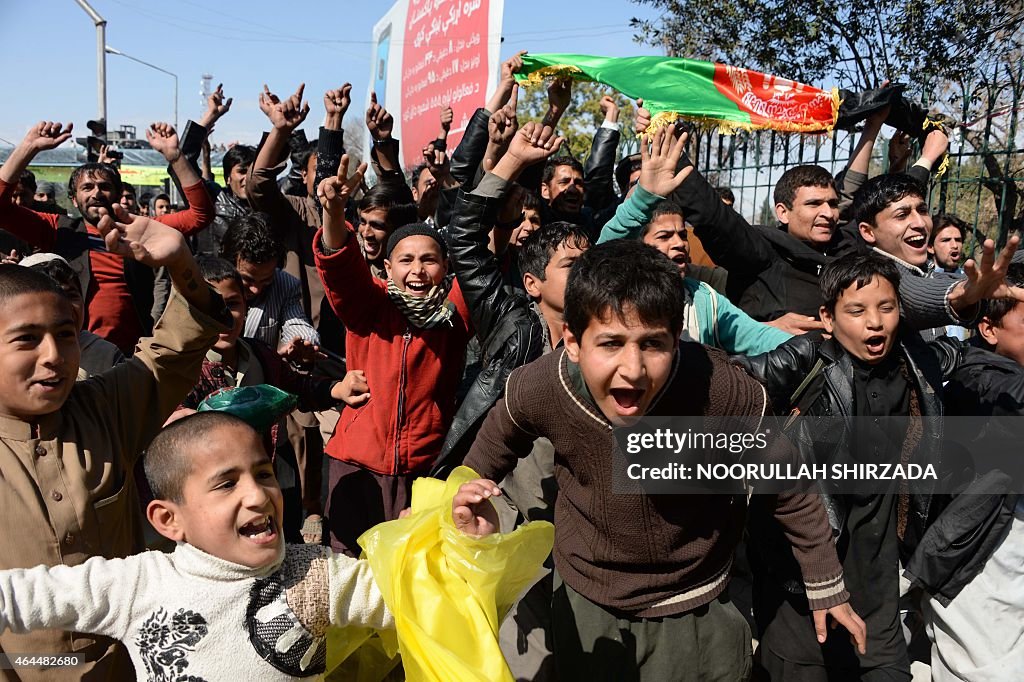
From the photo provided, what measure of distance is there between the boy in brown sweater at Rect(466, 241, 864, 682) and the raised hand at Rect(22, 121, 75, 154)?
3184 millimetres

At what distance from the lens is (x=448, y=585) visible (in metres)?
1.91

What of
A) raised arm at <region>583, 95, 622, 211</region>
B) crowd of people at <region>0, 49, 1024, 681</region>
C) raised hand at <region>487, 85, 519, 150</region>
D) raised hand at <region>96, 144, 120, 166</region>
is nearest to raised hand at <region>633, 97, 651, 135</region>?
crowd of people at <region>0, 49, 1024, 681</region>

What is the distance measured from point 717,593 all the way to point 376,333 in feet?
5.32

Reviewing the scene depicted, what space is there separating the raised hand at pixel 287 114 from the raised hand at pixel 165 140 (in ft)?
1.79

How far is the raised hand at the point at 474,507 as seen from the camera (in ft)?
6.32

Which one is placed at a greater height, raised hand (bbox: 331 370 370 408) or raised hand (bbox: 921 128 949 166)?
raised hand (bbox: 921 128 949 166)

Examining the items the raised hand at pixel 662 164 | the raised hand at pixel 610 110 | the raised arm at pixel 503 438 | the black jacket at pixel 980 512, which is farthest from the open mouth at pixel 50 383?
the raised hand at pixel 610 110

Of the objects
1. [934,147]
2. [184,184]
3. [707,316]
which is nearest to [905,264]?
[707,316]

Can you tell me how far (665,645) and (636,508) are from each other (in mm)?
400

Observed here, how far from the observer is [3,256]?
420 cm

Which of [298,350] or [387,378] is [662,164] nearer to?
[387,378]

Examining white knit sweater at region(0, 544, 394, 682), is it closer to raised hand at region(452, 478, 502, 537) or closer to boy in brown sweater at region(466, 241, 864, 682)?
raised hand at region(452, 478, 502, 537)

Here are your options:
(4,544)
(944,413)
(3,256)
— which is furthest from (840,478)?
(3,256)

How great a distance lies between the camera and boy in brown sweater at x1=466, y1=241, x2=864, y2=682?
82.5 inches
